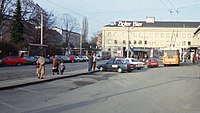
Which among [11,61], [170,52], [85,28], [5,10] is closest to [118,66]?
[11,61]

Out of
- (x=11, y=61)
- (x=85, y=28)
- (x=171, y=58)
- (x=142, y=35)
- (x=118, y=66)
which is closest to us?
(x=118, y=66)

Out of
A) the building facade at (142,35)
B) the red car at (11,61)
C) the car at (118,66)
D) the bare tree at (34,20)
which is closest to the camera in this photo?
the car at (118,66)

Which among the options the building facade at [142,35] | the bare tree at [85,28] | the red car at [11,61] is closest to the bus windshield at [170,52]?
the red car at [11,61]

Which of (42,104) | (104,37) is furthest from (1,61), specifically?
(104,37)

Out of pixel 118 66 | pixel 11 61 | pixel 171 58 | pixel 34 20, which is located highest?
pixel 34 20

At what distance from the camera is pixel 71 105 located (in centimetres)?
1126

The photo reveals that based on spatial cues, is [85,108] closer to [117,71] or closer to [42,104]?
[42,104]

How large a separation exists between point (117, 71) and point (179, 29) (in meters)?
104

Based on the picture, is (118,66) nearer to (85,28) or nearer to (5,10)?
(5,10)

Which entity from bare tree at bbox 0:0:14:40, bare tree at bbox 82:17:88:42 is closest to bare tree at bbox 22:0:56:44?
bare tree at bbox 0:0:14:40

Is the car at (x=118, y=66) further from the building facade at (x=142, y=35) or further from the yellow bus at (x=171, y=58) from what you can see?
the building facade at (x=142, y=35)

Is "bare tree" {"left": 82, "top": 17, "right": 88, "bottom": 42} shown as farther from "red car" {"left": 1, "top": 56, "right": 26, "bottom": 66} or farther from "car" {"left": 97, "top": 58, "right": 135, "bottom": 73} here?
"car" {"left": 97, "top": 58, "right": 135, "bottom": 73}

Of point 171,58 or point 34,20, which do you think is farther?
point 34,20

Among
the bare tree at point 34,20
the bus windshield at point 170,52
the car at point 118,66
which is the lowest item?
the car at point 118,66
